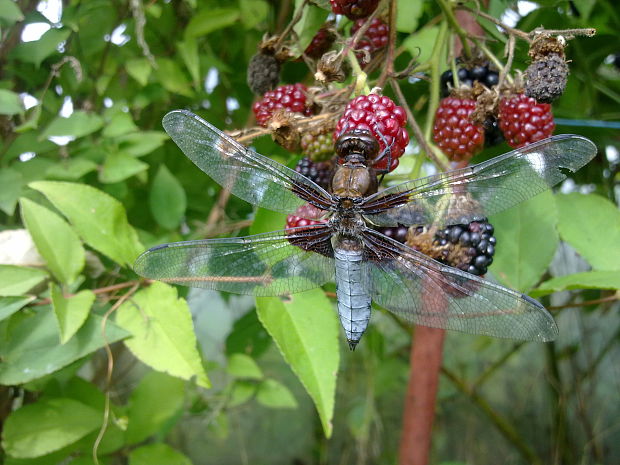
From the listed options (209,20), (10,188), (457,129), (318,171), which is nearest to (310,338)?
(318,171)

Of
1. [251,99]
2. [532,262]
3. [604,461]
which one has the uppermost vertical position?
[251,99]

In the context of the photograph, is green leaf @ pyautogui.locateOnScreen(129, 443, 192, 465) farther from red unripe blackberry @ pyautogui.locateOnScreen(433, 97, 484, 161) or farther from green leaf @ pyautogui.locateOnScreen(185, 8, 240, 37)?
green leaf @ pyautogui.locateOnScreen(185, 8, 240, 37)

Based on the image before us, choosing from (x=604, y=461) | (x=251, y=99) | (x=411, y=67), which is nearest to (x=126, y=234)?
(x=411, y=67)

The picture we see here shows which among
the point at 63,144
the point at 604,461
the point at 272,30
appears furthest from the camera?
the point at 604,461

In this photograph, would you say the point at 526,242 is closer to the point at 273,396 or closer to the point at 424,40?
the point at 424,40

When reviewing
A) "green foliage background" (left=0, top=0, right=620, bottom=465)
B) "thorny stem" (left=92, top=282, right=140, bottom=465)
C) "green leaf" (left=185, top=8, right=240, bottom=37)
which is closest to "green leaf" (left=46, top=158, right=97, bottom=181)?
"green foliage background" (left=0, top=0, right=620, bottom=465)

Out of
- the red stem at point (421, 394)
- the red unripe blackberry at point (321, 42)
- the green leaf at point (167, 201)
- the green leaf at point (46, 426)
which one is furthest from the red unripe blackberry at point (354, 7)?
the green leaf at point (46, 426)

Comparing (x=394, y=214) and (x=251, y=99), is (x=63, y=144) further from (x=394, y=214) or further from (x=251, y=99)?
(x=394, y=214)
